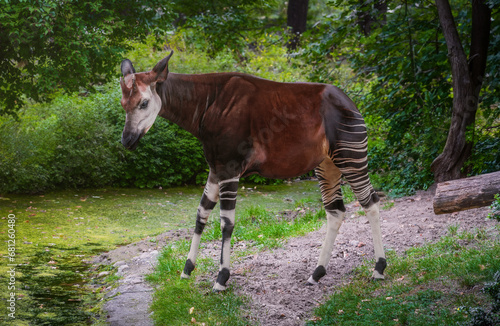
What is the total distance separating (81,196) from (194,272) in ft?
18.6

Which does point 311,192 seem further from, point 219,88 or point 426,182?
point 219,88

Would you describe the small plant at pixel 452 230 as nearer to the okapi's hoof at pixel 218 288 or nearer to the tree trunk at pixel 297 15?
the okapi's hoof at pixel 218 288

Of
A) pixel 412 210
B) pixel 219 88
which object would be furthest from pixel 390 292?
pixel 412 210

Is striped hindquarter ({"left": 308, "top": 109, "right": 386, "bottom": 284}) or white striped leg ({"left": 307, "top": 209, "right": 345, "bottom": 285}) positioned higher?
striped hindquarter ({"left": 308, "top": 109, "right": 386, "bottom": 284})

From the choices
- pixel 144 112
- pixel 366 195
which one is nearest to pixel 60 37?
pixel 144 112

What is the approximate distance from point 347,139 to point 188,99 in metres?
1.50

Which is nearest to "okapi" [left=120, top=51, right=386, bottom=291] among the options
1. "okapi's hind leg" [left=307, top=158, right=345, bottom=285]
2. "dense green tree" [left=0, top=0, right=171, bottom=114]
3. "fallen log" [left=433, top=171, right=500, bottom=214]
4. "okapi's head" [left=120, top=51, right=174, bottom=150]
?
"okapi's head" [left=120, top=51, right=174, bottom=150]

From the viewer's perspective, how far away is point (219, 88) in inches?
183

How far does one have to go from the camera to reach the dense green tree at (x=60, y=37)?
7184 mm

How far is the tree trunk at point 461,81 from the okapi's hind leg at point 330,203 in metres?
2.87

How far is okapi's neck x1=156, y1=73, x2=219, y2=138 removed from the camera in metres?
4.55

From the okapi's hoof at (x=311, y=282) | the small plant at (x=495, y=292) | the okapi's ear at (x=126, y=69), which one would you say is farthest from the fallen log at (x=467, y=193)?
the okapi's ear at (x=126, y=69)

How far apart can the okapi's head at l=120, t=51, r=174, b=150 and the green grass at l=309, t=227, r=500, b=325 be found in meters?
2.14

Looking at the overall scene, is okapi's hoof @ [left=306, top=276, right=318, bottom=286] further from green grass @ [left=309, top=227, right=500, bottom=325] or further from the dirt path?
green grass @ [left=309, top=227, right=500, bottom=325]
